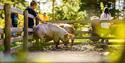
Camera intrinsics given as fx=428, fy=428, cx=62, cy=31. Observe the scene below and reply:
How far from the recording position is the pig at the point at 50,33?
494 inches

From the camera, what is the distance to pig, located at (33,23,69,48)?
1256 cm

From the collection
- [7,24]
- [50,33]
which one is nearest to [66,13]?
[50,33]

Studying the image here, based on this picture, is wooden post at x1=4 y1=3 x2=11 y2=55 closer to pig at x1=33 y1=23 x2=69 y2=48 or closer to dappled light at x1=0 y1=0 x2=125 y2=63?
dappled light at x1=0 y1=0 x2=125 y2=63

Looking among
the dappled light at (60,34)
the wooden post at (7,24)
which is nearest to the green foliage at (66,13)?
the dappled light at (60,34)

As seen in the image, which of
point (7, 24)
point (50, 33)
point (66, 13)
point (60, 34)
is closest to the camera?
point (7, 24)

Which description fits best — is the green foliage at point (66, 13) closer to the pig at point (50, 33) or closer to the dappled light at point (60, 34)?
the dappled light at point (60, 34)

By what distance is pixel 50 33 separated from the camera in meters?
13.2

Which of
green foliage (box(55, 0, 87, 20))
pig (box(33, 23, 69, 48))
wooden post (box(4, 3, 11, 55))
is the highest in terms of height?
green foliage (box(55, 0, 87, 20))

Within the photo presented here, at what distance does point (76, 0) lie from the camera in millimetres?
31594

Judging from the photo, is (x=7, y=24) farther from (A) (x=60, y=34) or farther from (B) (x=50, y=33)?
(A) (x=60, y=34)

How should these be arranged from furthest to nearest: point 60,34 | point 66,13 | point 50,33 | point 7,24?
point 66,13
point 60,34
point 50,33
point 7,24

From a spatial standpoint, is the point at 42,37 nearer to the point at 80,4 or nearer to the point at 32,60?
the point at 32,60

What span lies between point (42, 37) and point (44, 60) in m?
11.7

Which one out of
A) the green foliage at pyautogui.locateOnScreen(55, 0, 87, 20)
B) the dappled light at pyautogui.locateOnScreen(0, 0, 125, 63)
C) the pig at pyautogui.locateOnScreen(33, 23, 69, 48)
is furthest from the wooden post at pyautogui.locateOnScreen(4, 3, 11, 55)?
the green foliage at pyautogui.locateOnScreen(55, 0, 87, 20)
